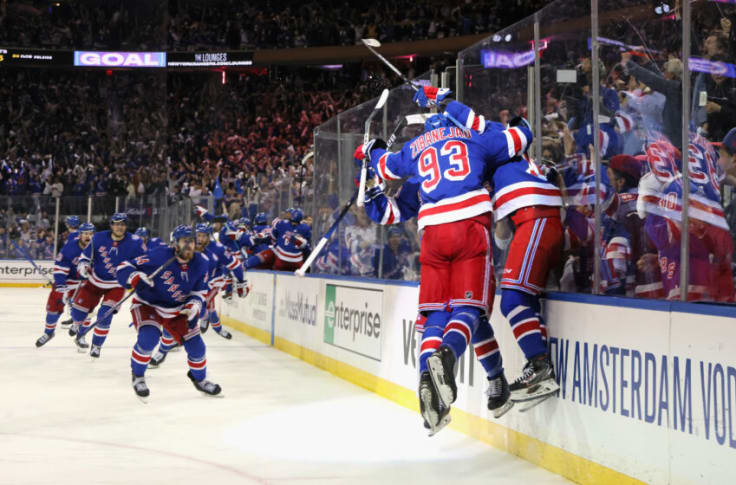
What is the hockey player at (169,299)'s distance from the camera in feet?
22.0

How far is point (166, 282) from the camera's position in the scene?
22.3ft

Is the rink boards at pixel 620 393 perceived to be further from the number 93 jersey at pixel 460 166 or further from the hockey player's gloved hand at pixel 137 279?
the hockey player's gloved hand at pixel 137 279

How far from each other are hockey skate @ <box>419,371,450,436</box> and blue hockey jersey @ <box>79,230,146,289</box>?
640 centimetres

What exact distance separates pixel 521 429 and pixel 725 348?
1.75m

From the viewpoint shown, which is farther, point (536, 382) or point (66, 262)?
point (66, 262)

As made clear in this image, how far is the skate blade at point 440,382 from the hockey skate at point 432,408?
20 millimetres

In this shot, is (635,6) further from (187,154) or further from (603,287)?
(187,154)

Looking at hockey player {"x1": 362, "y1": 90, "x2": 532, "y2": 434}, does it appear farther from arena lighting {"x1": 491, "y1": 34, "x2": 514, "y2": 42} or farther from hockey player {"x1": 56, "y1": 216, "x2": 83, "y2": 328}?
hockey player {"x1": 56, "y1": 216, "x2": 83, "y2": 328}

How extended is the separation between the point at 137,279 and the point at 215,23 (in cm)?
Answer: 2451

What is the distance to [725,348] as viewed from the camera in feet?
10.0

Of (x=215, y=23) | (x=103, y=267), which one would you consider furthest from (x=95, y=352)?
(x=215, y=23)

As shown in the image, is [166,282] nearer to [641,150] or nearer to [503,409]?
[503,409]

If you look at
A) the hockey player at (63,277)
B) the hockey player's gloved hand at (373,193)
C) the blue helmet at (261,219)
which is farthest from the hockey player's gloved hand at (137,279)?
the blue helmet at (261,219)

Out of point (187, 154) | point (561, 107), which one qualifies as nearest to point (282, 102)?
point (187, 154)
